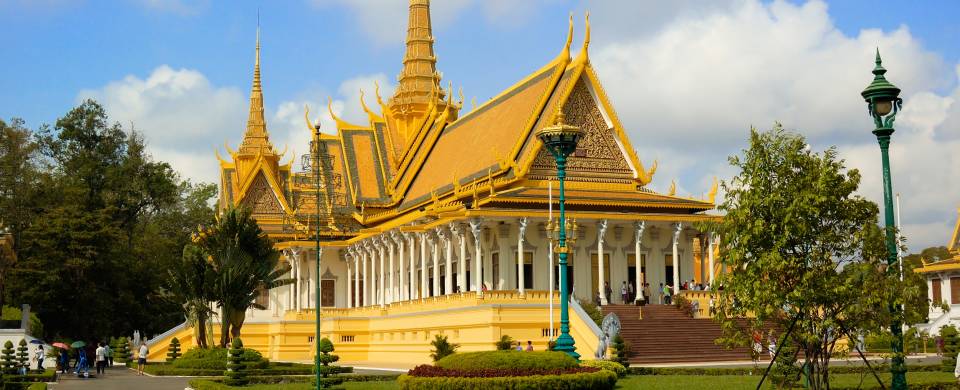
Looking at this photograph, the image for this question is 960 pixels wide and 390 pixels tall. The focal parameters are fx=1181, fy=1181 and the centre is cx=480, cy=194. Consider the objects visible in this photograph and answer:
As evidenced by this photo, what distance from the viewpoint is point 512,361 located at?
70.2 feet

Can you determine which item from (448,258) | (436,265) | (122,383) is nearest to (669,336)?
(448,258)

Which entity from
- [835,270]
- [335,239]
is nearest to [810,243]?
[835,270]

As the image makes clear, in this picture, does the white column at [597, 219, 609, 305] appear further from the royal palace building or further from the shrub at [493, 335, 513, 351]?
the shrub at [493, 335, 513, 351]

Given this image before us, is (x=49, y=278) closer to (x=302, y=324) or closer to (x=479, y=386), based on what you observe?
(x=302, y=324)

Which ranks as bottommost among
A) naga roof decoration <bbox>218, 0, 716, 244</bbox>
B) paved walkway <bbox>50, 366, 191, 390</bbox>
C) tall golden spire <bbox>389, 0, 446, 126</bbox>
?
paved walkway <bbox>50, 366, 191, 390</bbox>

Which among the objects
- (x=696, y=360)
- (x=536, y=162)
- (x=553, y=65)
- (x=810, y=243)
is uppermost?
(x=553, y=65)

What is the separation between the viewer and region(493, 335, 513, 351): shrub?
32.3 metres

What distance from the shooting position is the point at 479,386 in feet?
66.5

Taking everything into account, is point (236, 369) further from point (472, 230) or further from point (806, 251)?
point (806, 251)

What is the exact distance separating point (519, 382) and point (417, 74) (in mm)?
43278

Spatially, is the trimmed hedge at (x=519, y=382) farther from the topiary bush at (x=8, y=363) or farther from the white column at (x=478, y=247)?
the white column at (x=478, y=247)

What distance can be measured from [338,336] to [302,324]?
3.18 meters

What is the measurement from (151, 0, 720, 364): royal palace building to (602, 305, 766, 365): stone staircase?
1.67 m

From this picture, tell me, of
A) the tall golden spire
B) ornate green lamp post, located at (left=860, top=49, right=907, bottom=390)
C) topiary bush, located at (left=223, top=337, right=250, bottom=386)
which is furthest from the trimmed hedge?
the tall golden spire
